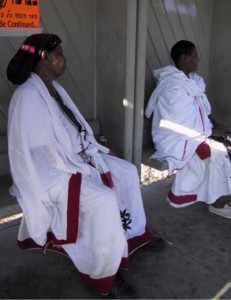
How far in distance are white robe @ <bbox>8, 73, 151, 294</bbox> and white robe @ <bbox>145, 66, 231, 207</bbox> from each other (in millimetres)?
1074

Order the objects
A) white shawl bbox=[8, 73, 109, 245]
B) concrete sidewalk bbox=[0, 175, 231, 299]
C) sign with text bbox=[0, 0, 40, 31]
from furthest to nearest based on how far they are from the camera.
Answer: sign with text bbox=[0, 0, 40, 31] < concrete sidewalk bbox=[0, 175, 231, 299] < white shawl bbox=[8, 73, 109, 245]

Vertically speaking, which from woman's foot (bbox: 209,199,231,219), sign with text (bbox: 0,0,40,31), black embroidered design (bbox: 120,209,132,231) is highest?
sign with text (bbox: 0,0,40,31)

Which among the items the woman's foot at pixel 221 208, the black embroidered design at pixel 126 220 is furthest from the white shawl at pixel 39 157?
the woman's foot at pixel 221 208

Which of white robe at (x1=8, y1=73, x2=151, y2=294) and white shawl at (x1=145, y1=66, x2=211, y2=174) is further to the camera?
white shawl at (x1=145, y1=66, x2=211, y2=174)

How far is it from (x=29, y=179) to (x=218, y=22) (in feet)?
10.3

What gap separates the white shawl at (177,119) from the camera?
3432 mm

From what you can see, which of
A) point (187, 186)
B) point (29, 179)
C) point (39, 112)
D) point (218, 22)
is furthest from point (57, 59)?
point (218, 22)

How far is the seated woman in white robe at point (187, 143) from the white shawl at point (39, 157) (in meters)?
1.17

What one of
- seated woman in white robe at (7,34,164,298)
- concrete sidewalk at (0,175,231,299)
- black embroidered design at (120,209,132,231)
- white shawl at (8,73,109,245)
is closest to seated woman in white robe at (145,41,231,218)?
concrete sidewalk at (0,175,231,299)

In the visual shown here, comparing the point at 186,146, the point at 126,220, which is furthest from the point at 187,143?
the point at 126,220

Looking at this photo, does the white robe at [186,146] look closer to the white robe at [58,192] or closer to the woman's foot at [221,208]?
the woman's foot at [221,208]

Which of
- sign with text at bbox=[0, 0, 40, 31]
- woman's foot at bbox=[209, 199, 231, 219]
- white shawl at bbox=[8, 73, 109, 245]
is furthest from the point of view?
woman's foot at bbox=[209, 199, 231, 219]

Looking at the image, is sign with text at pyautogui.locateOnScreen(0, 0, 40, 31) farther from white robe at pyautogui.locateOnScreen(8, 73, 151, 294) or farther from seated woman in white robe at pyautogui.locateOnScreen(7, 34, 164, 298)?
white robe at pyautogui.locateOnScreen(8, 73, 151, 294)

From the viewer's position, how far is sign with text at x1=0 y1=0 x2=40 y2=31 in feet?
9.85
